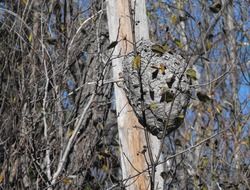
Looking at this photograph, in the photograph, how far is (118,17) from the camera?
416 cm

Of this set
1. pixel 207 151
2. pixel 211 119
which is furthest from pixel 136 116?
pixel 207 151

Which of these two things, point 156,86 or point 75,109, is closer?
point 156,86

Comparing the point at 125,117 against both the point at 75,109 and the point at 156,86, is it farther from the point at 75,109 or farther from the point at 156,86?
the point at 75,109

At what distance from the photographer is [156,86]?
4043mm

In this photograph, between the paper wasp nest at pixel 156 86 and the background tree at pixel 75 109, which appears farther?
the background tree at pixel 75 109

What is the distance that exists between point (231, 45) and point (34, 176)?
4.63 meters

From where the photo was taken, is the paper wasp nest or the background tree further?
the background tree

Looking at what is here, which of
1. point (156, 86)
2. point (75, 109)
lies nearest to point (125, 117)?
point (156, 86)

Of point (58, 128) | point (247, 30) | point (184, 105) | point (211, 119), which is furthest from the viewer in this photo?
point (247, 30)

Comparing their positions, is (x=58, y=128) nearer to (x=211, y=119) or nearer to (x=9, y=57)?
(x=9, y=57)

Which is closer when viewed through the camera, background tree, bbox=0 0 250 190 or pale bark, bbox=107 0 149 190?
pale bark, bbox=107 0 149 190

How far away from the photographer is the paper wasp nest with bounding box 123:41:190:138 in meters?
3.91

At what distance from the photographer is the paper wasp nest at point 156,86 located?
12.8ft

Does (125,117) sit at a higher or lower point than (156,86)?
lower
